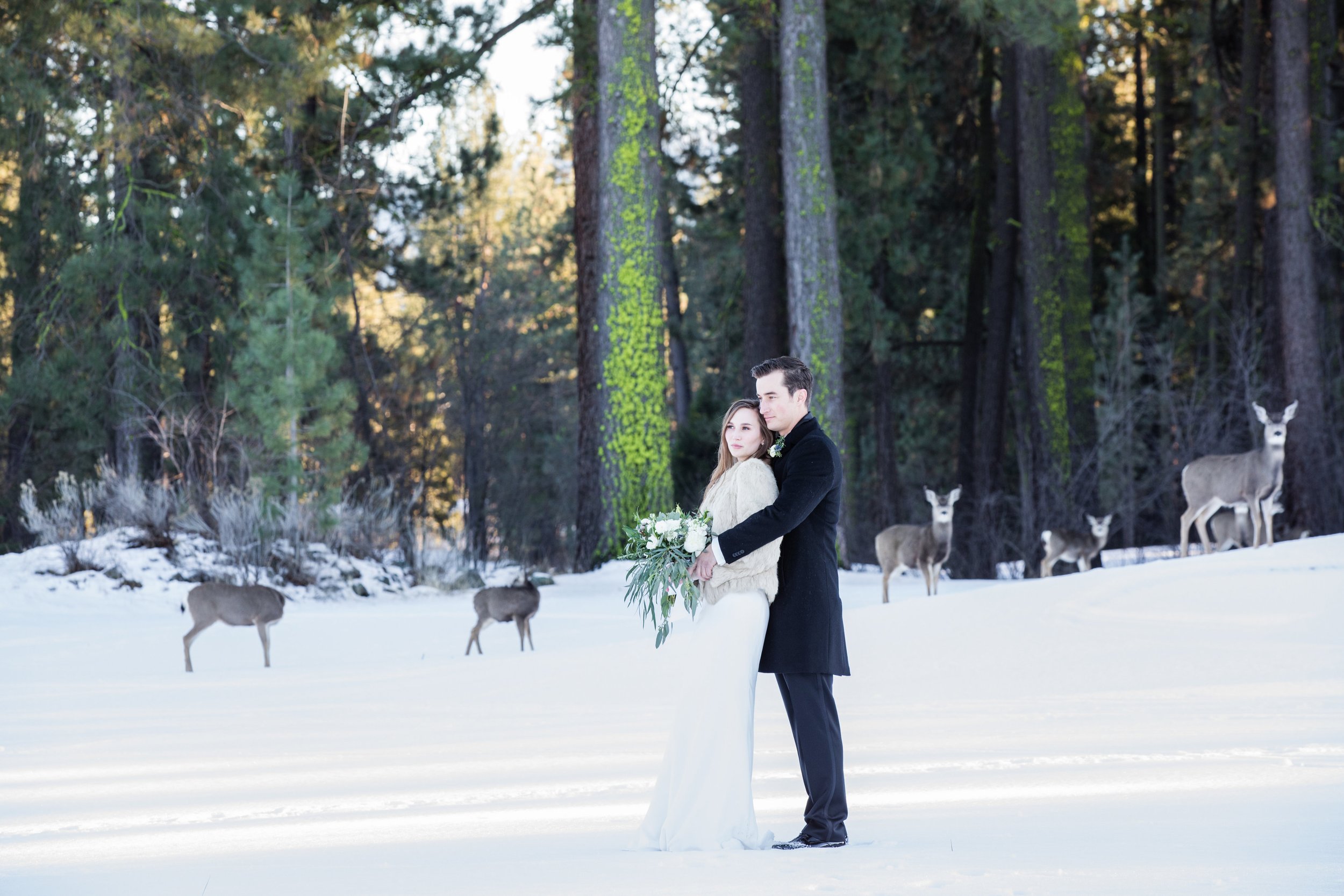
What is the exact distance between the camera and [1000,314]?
2397cm

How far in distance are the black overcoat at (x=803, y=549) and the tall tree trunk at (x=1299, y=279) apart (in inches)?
563

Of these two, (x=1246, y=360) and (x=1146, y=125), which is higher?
(x=1146, y=125)

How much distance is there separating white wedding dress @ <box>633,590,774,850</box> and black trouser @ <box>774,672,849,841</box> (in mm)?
176

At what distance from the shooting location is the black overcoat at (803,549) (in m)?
4.98

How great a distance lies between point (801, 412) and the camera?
5309mm

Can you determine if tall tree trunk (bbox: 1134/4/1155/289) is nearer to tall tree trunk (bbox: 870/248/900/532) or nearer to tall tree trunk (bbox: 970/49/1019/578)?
tall tree trunk (bbox: 870/248/900/532)

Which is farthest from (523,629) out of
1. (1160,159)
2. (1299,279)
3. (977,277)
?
(1160,159)

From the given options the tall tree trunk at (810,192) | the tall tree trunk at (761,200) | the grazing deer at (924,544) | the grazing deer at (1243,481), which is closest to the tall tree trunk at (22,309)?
the tall tree trunk at (761,200)

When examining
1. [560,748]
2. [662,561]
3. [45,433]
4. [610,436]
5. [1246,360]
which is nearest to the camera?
[662,561]

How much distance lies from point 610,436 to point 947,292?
1535cm

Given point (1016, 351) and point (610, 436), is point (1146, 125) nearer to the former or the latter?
point (1016, 351)

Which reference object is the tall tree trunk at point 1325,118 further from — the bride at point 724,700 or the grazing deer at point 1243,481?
→ the bride at point 724,700

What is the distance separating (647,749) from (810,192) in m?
11.6

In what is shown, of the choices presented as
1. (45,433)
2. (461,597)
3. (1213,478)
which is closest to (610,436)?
(461,597)
